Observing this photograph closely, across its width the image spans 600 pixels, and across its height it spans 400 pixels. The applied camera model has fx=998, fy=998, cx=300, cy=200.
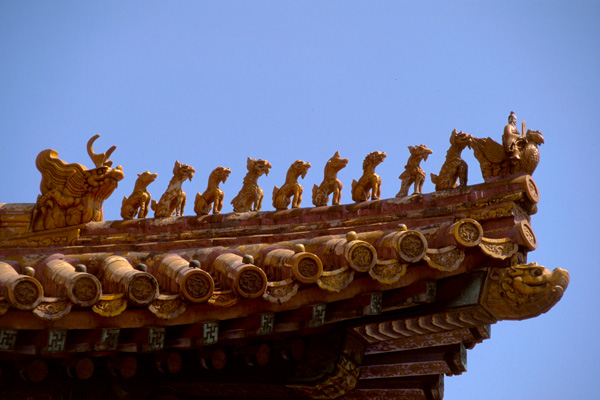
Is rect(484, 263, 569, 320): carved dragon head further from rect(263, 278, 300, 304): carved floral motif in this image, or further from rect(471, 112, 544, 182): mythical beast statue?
rect(263, 278, 300, 304): carved floral motif

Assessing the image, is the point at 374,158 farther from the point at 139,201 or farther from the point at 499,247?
the point at 139,201

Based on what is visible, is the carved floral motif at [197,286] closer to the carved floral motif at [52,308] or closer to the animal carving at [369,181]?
the carved floral motif at [52,308]

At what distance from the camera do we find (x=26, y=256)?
1164cm

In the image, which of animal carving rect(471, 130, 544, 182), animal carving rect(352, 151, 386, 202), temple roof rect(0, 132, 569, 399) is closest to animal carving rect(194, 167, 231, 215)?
temple roof rect(0, 132, 569, 399)

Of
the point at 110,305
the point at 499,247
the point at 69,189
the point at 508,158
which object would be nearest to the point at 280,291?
the point at 110,305

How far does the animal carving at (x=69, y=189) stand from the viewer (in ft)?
40.5

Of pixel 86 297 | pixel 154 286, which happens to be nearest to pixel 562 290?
pixel 154 286

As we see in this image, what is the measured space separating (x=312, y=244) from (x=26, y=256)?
3.48 m

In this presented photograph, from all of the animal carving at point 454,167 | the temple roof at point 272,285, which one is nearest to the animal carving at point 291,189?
the temple roof at point 272,285

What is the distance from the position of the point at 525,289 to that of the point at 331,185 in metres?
2.81

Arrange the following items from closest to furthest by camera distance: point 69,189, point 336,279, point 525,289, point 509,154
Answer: point 336,279 → point 525,289 → point 509,154 → point 69,189

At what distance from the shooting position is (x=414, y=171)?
37.8 ft

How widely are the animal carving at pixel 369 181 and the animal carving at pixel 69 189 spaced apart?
2.99 m

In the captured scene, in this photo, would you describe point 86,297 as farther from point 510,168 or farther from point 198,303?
point 510,168
